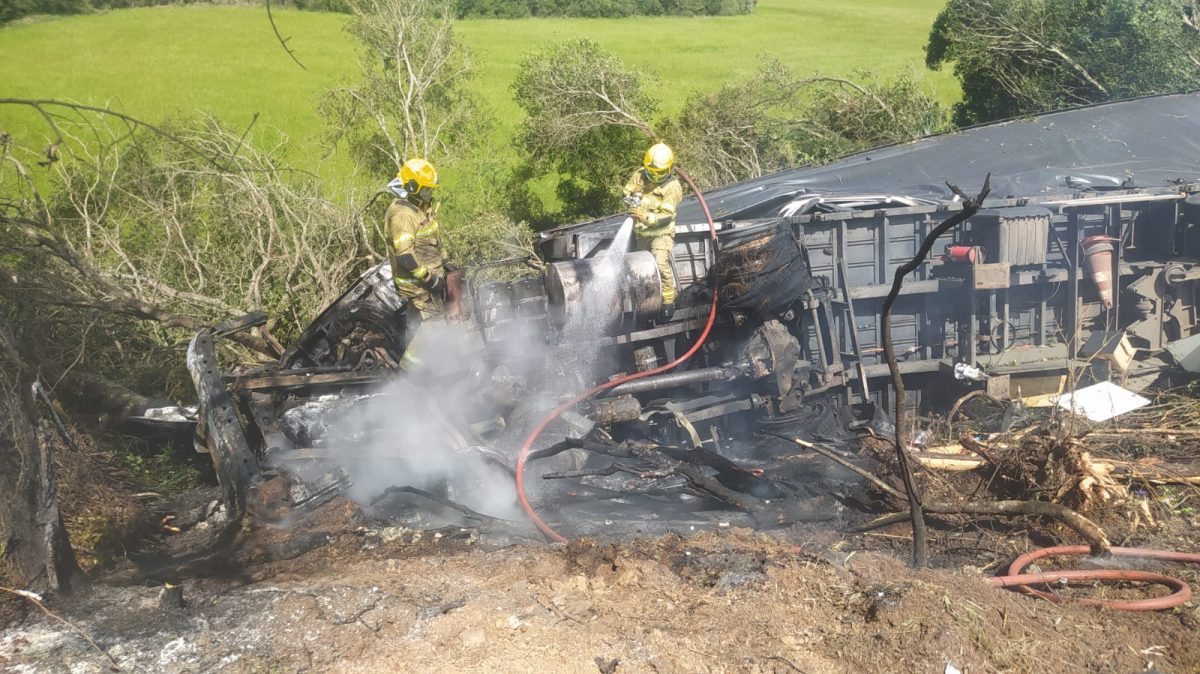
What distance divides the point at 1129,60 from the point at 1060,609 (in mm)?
13589

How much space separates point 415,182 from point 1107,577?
5.10 metres

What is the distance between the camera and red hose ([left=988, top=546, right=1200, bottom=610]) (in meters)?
3.71

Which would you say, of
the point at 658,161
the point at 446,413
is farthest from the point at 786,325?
the point at 446,413

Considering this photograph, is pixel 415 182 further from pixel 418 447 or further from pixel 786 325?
pixel 786 325

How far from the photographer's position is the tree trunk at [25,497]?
330 cm

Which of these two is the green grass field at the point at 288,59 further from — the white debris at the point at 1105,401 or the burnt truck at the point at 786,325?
the white debris at the point at 1105,401

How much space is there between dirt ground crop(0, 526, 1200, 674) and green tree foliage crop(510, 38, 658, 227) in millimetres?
11621

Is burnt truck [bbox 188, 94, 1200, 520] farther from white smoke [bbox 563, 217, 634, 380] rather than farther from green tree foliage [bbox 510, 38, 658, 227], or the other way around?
green tree foliage [bbox 510, 38, 658, 227]

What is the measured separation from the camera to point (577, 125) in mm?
14820

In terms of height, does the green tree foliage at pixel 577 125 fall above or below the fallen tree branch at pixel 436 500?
above

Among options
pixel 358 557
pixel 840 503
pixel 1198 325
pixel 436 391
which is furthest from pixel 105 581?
pixel 1198 325

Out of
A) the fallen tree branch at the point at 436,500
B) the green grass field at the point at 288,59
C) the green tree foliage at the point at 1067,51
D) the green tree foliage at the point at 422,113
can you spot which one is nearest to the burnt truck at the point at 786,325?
the fallen tree branch at the point at 436,500

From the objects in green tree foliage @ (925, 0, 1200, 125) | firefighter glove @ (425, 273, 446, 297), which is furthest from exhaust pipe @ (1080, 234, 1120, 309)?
green tree foliage @ (925, 0, 1200, 125)

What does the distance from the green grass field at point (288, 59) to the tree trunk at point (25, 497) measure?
1063 cm
